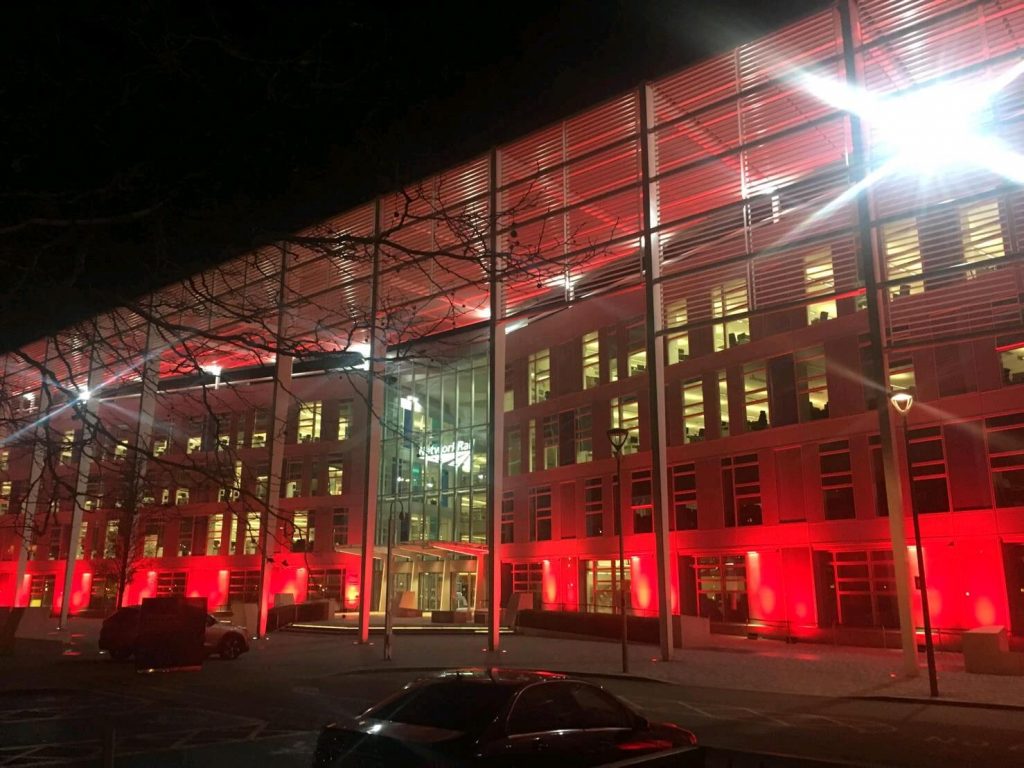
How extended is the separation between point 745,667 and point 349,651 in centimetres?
1233

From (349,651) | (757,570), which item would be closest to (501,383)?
(349,651)

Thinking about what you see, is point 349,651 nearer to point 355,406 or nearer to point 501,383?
point 501,383

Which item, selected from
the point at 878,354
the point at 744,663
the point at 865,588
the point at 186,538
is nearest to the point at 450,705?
the point at 878,354

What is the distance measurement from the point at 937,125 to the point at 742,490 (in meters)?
17.1

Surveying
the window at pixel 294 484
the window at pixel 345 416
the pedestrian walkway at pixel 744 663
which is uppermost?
the window at pixel 345 416

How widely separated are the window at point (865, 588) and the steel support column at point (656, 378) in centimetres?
1010

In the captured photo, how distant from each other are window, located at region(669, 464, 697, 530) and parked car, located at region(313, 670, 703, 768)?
28.6 m

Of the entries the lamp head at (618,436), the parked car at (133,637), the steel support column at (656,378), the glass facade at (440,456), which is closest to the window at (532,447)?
the glass facade at (440,456)

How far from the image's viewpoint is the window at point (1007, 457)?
2516 cm

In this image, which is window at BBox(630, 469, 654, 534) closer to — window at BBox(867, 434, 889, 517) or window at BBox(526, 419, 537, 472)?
window at BBox(526, 419, 537, 472)

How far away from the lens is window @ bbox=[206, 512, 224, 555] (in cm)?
5347

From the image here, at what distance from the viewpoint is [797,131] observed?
70.1 feet

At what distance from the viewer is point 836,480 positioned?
2998 cm

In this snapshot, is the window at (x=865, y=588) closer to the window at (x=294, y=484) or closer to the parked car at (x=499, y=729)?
the parked car at (x=499, y=729)
